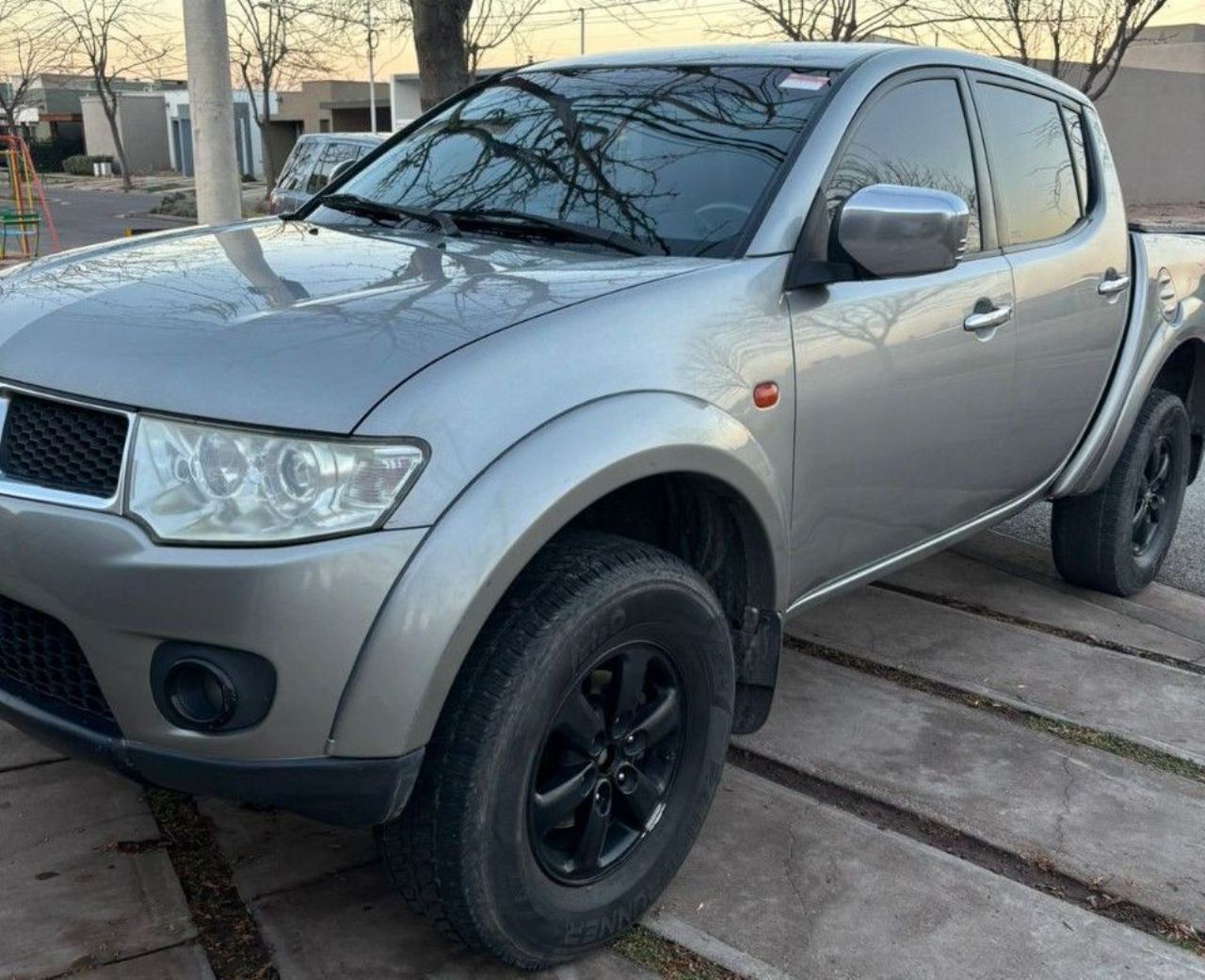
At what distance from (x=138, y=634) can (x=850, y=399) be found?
1.65 meters

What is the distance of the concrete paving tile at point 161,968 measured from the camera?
2.50 meters

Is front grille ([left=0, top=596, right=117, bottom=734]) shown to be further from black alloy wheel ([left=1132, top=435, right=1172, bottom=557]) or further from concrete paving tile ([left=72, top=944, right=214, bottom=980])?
black alloy wheel ([left=1132, top=435, right=1172, bottom=557])

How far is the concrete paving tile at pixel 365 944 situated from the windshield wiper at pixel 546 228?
1.51 meters

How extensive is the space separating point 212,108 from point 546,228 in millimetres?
4772

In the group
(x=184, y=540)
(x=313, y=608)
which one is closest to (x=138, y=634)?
(x=184, y=540)

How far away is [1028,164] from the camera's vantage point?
4.05 m

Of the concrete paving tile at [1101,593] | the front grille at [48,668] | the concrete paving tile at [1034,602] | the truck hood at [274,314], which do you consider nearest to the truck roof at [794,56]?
the truck hood at [274,314]

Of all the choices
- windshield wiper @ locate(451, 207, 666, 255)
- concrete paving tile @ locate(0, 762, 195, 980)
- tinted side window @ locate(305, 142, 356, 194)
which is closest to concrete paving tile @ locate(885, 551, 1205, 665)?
windshield wiper @ locate(451, 207, 666, 255)

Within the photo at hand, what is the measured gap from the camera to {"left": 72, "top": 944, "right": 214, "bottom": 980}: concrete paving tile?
250cm

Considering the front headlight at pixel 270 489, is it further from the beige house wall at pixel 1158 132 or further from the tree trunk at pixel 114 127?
the tree trunk at pixel 114 127

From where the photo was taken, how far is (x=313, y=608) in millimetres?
2035

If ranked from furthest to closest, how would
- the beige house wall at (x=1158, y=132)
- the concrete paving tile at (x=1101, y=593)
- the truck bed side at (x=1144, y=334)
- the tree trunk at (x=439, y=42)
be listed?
the beige house wall at (x=1158, y=132)
the tree trunk at (x=439, y=42)
the concrete paving tile at (x=1101, y=593)
the truck bed side at (x=1144, y=334)

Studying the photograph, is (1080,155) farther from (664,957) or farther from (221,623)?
(221,623)

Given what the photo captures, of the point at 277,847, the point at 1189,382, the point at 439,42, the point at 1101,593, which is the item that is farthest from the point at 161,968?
the point at 439,42
